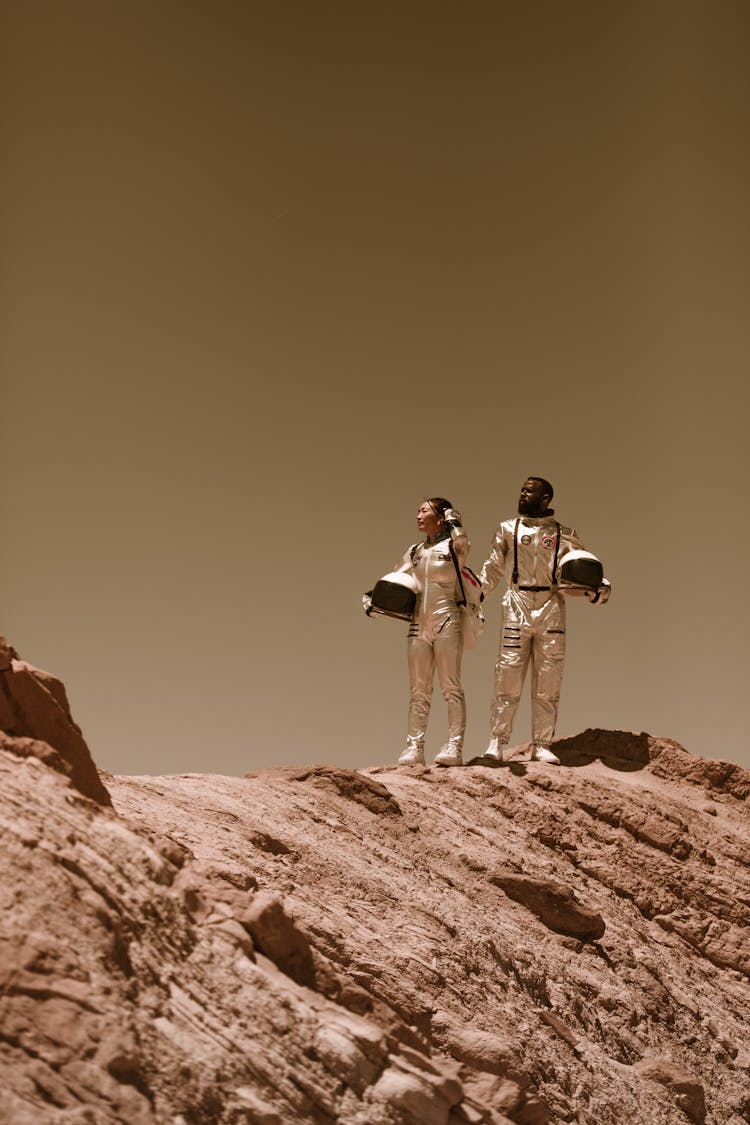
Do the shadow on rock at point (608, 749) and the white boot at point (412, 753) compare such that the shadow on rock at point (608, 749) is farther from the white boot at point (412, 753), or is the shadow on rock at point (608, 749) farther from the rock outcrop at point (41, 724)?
the rock outcrop at point (41, 724)

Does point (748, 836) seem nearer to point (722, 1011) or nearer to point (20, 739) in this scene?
point (722, 1011)

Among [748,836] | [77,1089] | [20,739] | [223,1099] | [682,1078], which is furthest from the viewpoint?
[748,836]

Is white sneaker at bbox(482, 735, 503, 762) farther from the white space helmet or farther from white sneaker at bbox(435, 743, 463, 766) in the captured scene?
the white space helmet

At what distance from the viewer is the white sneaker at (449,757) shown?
50.0ft

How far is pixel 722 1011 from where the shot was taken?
1234 cm

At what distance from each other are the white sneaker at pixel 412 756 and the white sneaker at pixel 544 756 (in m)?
1.14

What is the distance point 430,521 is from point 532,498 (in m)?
1.15

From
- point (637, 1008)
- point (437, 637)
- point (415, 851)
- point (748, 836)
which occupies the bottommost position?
point (637, 1008)

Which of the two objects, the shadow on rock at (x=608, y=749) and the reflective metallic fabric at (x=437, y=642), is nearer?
the reflective metallic fabric at (x=437, y=642)

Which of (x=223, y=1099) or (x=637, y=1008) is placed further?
(x=637, y=1008)

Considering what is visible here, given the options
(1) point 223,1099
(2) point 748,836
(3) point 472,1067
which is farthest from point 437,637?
(1) point 223,1099

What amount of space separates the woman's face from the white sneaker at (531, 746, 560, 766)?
2332 millimetres

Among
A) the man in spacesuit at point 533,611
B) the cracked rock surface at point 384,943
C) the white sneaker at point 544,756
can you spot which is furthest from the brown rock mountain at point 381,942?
the man in spacesuit at point 533,611

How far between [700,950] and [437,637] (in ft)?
12.9
